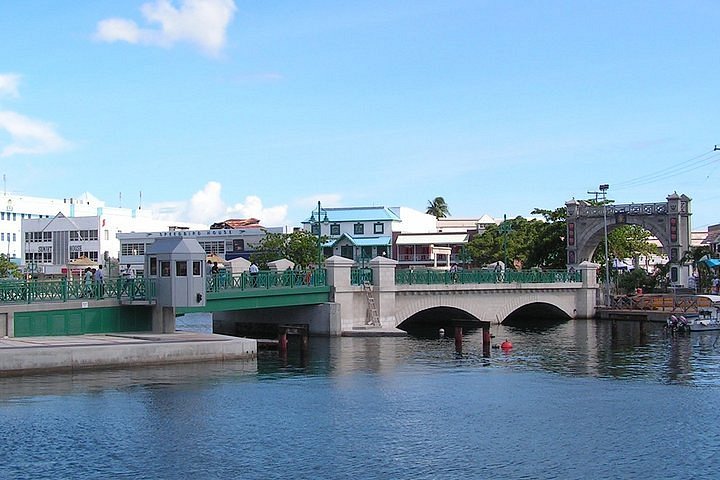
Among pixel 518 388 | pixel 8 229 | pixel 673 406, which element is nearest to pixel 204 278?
pixel 518 388

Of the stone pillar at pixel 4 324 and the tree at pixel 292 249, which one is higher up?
the tree at pixel 292 249

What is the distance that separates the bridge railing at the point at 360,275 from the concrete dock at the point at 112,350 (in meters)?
17.3

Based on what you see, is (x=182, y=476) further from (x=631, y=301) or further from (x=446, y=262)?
(x=446, y=262)

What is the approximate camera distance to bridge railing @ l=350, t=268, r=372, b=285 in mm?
64688

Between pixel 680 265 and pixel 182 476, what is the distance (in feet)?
260

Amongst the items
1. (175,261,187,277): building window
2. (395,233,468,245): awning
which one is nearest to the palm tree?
(395,233,468,245): awning

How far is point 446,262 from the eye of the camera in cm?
13275

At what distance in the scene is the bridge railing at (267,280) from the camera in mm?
54125

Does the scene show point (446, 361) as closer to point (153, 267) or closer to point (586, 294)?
point (153, 267)

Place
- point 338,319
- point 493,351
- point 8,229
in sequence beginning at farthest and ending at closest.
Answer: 1. point 8,229
2. point 338,319
3. point 493,351

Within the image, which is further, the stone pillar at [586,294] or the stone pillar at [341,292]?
the stone pillar at [586,294]

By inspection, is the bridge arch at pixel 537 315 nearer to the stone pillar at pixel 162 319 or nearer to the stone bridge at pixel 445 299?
the stone bridge at pixel 445 299

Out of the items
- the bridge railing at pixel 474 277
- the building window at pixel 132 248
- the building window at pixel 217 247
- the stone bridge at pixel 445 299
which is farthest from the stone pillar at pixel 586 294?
the building window at pixel 132 248

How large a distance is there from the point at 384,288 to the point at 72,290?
938 inches
